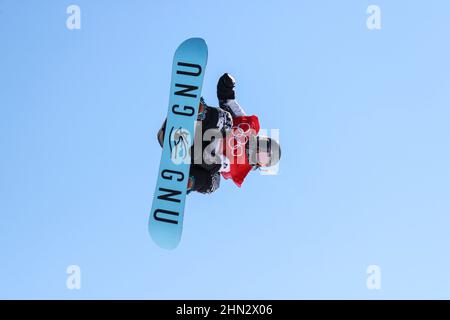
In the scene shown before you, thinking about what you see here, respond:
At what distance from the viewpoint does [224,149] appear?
9.52 meters

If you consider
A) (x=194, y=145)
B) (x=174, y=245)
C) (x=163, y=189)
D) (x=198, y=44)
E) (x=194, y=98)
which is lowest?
(x=174, y=245)

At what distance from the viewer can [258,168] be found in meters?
9.81

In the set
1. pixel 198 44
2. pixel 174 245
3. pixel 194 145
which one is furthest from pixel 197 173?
pixel 198 44

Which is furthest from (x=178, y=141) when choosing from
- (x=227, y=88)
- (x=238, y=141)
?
(x=227, y=88)

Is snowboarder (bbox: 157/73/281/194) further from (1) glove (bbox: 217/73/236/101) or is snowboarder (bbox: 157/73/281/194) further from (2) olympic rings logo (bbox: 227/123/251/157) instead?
(1) glove (bbox: 217/73/236/101)

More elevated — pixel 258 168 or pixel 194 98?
pixel 194 98

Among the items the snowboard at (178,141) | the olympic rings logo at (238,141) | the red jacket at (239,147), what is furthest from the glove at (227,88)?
the snowboard at (178,141)

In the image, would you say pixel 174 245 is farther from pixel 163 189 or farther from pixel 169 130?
pixel 169 130

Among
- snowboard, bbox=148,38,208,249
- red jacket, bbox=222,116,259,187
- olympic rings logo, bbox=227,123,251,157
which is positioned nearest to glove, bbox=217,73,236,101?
red jacket, bbox=222,116,259,187

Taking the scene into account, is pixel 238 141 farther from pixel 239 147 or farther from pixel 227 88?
pixel 227 88

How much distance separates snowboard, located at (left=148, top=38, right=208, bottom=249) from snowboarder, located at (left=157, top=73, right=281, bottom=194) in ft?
0.72

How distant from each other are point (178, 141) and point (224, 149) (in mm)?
694

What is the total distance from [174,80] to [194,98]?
1.22 ft

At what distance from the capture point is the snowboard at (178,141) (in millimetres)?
9125
